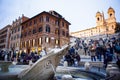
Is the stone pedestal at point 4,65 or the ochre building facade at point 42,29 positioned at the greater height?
the ochre building facade at point 42,29

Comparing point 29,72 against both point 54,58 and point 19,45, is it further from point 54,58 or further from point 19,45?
point 19,45

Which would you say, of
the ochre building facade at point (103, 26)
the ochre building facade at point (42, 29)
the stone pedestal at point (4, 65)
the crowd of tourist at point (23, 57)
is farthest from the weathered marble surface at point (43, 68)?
the ochre building facade at point (42, 29)

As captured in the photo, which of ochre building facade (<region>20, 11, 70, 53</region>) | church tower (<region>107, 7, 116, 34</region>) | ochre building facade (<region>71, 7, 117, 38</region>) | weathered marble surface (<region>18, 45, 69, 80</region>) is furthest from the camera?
ochre building facade (<region>20, 11, 70, 53</region>)

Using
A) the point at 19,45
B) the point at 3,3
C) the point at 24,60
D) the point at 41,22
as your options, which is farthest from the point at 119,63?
the point at 41,22

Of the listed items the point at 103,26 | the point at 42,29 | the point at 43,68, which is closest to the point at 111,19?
the point at 103,26

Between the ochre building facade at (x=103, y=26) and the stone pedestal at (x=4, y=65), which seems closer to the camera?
the stone pedestal at (x=4, y=65)

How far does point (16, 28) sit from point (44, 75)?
13.2m

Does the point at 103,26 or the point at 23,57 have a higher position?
the point at 103,26

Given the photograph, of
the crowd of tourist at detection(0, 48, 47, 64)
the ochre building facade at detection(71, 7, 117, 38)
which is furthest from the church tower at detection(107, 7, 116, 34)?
the crowd of tourist at detection(0, 48, 47, 64)

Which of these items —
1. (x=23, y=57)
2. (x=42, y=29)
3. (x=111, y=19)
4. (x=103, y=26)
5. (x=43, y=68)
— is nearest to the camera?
(x=43, y=68)

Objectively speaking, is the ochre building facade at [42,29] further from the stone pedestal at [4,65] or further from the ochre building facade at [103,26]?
the stone pedestal at [4,65]

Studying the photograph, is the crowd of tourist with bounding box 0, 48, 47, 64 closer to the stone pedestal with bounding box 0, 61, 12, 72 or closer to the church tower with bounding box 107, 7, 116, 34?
the stone pedestal with bounding box 0, 61, 12, 72

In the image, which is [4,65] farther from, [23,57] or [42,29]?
[42,29]

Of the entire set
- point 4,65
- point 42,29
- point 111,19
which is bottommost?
point 4,65
